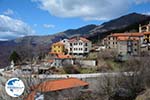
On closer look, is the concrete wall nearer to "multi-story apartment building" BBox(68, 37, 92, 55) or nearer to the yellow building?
"multi-story apartment building" BBox(68, 37, 92, 55)

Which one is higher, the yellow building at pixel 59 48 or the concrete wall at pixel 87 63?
the yellow building at pixel 59 48

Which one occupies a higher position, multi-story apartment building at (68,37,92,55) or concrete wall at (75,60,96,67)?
multi-story apartment building at (68,37,92,55)

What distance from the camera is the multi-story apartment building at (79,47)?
42344mm

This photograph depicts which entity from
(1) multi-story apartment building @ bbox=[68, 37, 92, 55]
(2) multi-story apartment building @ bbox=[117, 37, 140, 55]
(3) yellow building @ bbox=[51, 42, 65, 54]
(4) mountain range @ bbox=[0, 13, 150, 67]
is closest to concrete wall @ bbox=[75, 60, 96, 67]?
(4) mountain range @ bbox=[0, 13, 150, 67]

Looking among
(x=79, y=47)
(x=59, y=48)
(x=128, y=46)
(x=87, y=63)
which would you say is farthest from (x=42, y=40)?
(x=87, y=63)

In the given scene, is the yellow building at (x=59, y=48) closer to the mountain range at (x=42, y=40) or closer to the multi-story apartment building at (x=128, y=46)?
the mountain range at (x=42, y=40)

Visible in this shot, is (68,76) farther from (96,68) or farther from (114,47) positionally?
(114,47)

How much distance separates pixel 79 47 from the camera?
42844 millimetres

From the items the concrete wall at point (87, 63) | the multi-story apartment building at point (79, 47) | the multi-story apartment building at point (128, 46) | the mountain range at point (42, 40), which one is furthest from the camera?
the multi-story apartment building at point (79, 47)

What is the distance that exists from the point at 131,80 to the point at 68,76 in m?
8.21

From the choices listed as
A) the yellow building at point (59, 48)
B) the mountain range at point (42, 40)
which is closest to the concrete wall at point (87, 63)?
the mountain range at point (42, 40)

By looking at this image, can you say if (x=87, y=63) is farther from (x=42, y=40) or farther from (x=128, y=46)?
(x=42, y=40)

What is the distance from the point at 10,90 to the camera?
470cm

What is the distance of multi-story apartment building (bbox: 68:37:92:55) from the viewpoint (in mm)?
42344
